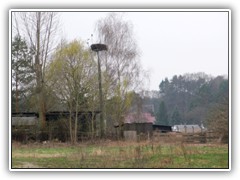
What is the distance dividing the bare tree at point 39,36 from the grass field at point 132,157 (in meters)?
1.73

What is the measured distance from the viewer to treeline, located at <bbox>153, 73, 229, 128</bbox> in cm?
604

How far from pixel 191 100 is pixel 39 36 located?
317 cm

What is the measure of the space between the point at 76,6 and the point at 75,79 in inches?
167

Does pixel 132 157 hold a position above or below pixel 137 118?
below

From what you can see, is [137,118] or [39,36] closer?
[39,36]

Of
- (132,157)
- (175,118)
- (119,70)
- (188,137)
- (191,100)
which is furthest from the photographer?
(119,70)

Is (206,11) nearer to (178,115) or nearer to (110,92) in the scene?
(178,115)

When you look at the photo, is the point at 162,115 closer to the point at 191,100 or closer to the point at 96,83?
the point at 191,100

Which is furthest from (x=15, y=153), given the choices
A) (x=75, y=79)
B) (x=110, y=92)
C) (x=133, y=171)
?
(x=110, y=92)

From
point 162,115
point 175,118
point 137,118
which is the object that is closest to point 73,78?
point 137,118

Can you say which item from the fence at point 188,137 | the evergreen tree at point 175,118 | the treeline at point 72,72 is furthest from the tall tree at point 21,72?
the fence at point 188,137

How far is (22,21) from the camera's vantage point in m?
6.16

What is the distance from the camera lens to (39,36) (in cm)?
782
